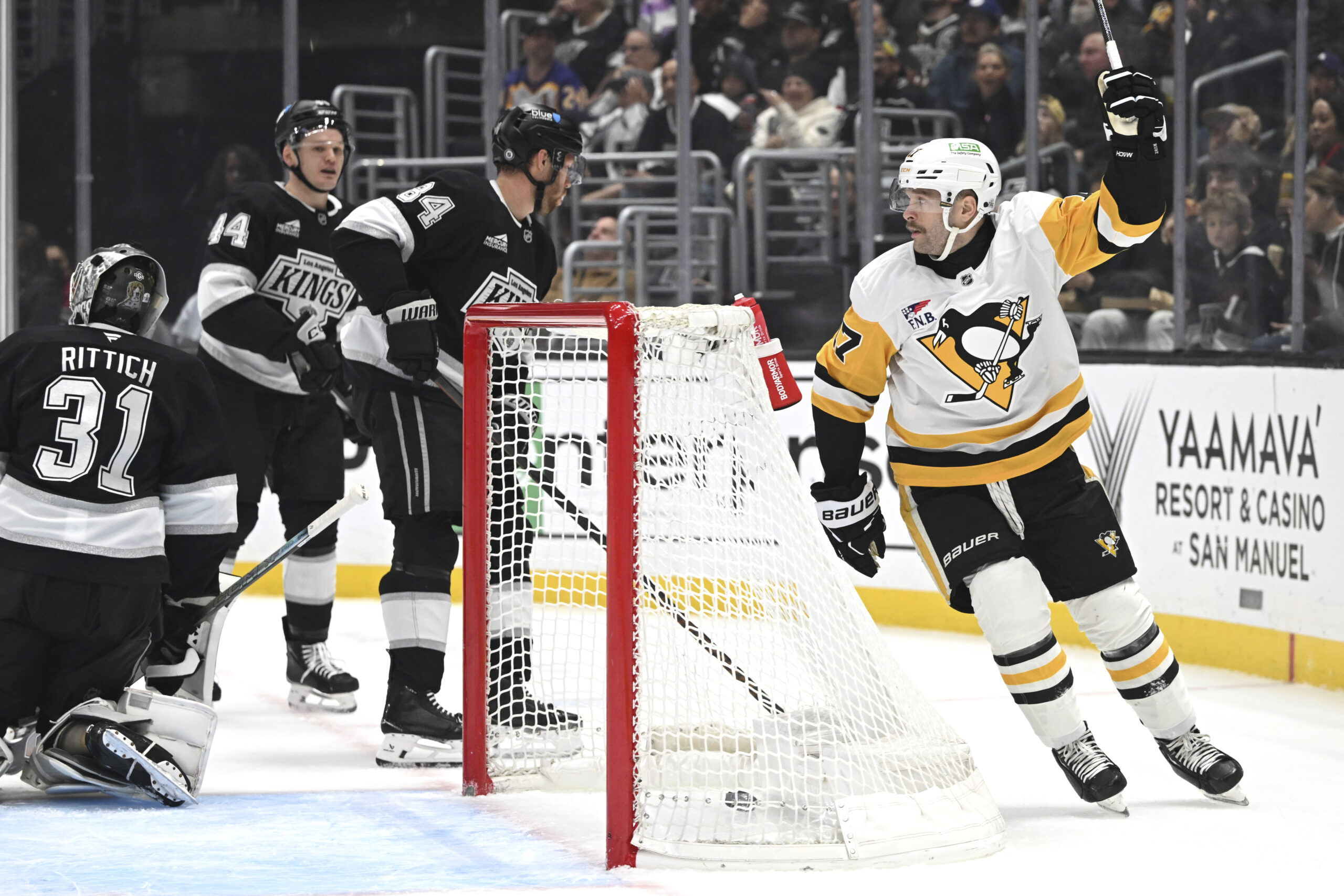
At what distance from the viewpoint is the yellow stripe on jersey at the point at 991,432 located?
2.87 metres

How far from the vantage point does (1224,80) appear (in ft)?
16.8

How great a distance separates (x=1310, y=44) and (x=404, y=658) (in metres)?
3.11

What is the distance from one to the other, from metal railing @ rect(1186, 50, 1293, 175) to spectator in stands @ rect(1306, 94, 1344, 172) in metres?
0.13

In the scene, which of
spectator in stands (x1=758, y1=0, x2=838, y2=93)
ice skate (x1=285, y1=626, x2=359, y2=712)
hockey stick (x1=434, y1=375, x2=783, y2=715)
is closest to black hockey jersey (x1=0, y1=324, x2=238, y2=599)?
hockey stick (x1=434, y1=375, x2=783, y2=715)

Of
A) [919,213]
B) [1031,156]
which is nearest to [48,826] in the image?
[919,213]

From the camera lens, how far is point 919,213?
2828 millimetres

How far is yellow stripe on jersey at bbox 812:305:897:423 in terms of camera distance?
9.34ft

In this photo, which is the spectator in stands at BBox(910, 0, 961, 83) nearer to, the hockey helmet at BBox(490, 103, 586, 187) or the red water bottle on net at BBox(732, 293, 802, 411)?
the hockey helmet at BBox(490, 103, 586, 187)

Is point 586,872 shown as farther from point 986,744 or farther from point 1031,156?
point 1031,156

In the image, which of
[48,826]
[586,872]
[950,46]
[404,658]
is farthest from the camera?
[950,46]

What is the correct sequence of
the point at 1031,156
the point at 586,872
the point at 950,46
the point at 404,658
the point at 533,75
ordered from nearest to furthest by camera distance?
the point at 586,872 < the point at 404,658 < the point at 1031,156 < the point at 950,46 < the point at 533,75

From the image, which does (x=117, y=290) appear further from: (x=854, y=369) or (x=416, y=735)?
(x=854, y=369)

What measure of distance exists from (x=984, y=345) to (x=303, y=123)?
1.78 m

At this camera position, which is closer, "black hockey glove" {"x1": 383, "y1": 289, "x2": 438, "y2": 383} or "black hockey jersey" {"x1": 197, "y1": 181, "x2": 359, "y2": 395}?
"black hockey glove" {"x1": 383, "y1": 289, "x2": 438, "y2": 383}
